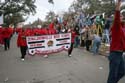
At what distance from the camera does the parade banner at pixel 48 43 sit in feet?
67.9

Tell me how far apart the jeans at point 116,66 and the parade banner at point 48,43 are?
1195cm

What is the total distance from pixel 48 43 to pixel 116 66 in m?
12.5

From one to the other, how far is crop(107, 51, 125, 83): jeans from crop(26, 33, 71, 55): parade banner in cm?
1195

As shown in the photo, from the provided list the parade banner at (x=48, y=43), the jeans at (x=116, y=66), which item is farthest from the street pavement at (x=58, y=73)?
the parade banner at (x=48, y=43)

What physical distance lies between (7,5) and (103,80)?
61.9m

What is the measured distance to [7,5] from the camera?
2847 inches

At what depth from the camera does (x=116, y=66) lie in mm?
8875

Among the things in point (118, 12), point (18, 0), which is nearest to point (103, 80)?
point (118, 12)

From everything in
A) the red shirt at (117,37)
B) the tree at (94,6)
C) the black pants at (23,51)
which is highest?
the tree at (94,6)

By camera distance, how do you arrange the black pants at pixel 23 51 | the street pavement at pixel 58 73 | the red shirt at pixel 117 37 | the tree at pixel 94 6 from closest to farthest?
the red shirt at pixel 117 37
the street pavement at pixel 58 73
the black pants at pixel 23 51
the tree at pixel 94 6

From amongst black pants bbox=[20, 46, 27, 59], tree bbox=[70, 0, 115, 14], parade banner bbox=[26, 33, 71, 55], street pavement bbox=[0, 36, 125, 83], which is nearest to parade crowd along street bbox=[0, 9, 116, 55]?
black pants bbox=[20, 46, 27, 59]

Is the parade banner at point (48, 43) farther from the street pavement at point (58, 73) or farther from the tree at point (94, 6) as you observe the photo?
the tree at point (94, 6)

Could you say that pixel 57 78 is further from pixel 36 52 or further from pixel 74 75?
pixel 36 52

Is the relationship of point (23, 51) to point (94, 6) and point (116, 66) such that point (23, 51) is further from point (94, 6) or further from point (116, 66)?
point (94, 6)
